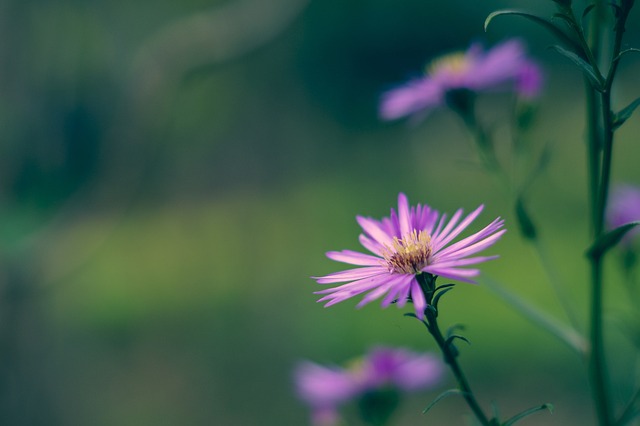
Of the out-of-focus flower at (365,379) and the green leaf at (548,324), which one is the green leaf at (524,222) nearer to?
the green leaf at (548,324)

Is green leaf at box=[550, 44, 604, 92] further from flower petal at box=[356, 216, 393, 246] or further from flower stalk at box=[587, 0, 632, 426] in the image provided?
flower petal at box=[356, 216, 393, 246]

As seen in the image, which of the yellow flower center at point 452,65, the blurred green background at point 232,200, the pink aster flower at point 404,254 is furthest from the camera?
the blurred green background at point 232,200

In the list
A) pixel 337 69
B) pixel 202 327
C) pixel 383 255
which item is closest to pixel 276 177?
pixel 202 327

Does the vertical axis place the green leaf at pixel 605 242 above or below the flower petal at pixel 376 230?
below

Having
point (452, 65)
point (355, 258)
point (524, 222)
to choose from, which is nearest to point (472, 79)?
point (452, 65)

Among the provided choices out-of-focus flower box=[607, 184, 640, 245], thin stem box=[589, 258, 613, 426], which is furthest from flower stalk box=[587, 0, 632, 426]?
out-of-focus flower box=[607, 184, 640, 245]

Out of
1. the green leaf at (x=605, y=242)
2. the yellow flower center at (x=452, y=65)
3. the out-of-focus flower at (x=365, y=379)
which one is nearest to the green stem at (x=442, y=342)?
the green leaf at (x=605, y=242)

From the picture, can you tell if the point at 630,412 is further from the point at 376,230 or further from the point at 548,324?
the point at 376,230

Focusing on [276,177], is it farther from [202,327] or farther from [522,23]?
[522,23]
